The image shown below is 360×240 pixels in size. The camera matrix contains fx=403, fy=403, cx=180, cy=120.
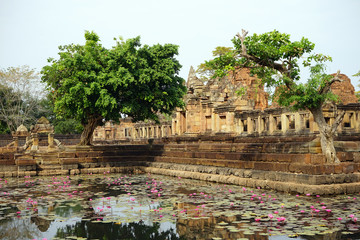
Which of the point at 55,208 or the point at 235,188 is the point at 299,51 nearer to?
the point at 235,188

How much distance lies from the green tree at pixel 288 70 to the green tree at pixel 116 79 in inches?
280

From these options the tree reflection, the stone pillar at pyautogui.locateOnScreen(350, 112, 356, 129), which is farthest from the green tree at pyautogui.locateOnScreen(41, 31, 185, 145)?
the tree reflection

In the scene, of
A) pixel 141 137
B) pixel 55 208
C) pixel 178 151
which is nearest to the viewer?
pixel 55 208

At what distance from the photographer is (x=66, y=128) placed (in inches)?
2010

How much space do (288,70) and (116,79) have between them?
865 centimetres

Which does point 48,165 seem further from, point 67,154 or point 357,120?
point 357,120

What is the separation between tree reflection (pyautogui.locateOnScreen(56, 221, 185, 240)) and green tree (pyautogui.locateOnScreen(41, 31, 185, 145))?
34.6 feet

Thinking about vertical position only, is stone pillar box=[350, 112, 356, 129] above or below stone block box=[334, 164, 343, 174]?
above

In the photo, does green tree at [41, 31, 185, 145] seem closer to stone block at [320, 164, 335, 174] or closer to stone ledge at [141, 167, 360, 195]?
stone ledge at [141, 167, 360, 195]

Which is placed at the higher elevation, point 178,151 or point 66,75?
point 66,75

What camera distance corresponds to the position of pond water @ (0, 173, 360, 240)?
247 inches

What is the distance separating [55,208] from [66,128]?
4382 centimetres

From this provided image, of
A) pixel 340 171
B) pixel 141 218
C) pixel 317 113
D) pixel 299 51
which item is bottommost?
pixel 141 218

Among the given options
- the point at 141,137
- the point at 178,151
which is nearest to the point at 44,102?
the point at 141,137
